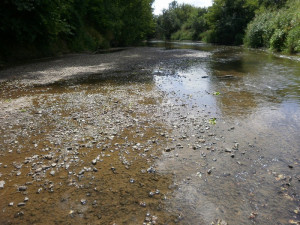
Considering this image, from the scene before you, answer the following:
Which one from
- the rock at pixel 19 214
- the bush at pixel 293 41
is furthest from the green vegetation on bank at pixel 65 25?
the bush at pixel 293 41

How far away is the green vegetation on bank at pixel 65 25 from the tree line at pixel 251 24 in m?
14.1

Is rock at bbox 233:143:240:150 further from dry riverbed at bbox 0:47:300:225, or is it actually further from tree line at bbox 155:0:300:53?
tree line at bbox 155:0:300:53

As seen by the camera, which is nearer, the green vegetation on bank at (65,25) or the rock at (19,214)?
the rock at (19,214)

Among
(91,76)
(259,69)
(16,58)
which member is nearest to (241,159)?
(91,76)

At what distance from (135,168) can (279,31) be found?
72.3 feet

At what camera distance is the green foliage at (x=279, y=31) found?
17984 millimetres

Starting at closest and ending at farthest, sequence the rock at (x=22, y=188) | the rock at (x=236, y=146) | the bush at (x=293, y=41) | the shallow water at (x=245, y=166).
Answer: the shallow water at (x=245, y=166)
the rock at (x=22, y=188)
the rock at (x=236, y=146)
the bush at (x=293, y=41)

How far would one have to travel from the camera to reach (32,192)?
3.41 meters

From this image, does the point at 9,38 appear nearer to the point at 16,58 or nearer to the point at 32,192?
the point at 16,58

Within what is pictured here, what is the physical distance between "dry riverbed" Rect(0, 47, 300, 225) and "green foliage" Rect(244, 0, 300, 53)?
16288mm

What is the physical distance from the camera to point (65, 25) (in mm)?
19500

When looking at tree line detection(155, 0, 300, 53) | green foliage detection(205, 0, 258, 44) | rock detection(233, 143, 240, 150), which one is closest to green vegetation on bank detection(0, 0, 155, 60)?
green foliage detection(205, 0, 258, 44)

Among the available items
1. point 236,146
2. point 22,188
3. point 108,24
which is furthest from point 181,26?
point 22,188

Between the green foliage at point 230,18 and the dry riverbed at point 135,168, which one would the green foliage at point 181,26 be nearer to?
the green foliage at point 230,18
